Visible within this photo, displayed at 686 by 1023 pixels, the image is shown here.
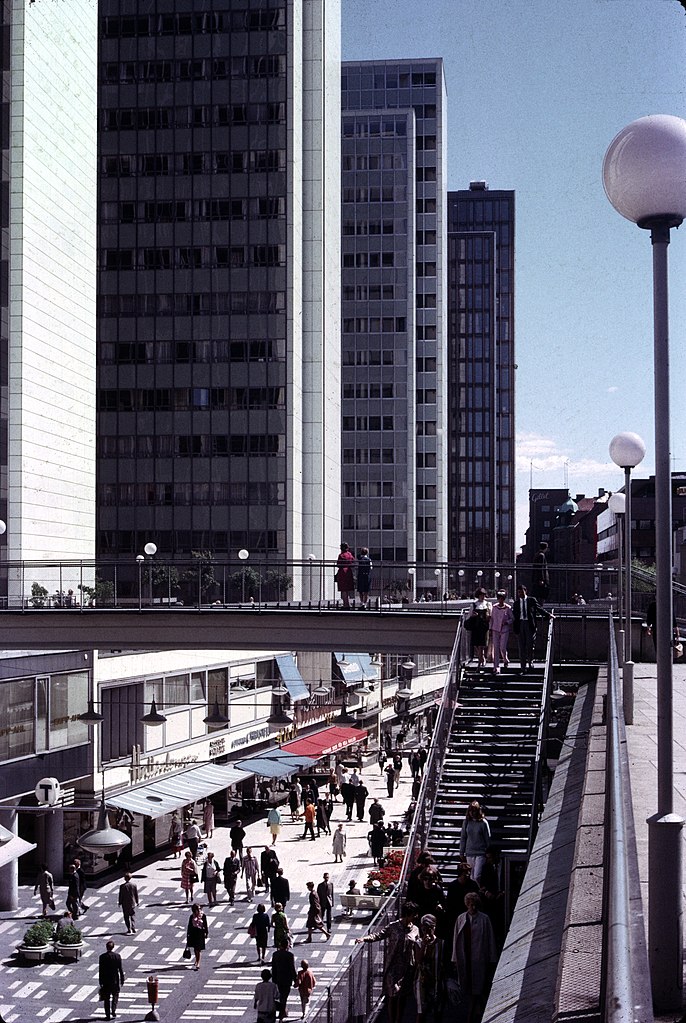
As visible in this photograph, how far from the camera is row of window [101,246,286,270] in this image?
84750 mm

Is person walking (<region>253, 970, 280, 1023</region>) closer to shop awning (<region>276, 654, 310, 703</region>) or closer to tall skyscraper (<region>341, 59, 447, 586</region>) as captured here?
shop awning (<region>276, 654, 310, 703</region>)

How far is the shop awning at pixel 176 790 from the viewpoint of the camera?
39375 mm

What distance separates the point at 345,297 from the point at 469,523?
57908 mm

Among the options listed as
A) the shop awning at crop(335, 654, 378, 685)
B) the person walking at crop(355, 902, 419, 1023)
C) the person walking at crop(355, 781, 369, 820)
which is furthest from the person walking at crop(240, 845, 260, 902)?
the shop awning at crop(335, 654, 378, 685)

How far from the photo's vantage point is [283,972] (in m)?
22.1

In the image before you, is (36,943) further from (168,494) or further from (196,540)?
(168,494)

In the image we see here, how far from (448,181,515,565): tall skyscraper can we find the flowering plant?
134 metres

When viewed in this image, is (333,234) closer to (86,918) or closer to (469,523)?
(86,918)

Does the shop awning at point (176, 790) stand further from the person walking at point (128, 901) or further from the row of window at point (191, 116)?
the row of window at point (191, 116)

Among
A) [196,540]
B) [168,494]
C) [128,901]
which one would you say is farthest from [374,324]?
[128,901]

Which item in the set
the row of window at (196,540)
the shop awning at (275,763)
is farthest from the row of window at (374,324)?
the shop awning at (275,763)

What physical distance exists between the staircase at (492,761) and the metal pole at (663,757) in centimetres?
1106

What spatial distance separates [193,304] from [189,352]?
335 centimetres

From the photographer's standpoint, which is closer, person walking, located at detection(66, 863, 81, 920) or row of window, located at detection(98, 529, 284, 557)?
person walking, located at detection(66, 863, 81, 920)
